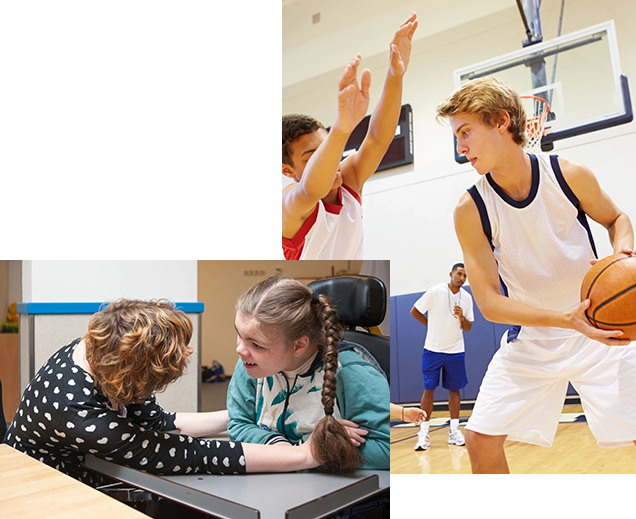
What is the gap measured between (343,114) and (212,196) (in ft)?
3.51

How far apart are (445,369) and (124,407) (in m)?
2.53

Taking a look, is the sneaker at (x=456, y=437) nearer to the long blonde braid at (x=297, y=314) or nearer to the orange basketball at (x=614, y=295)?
the orange basketball at (x=614, y=295)

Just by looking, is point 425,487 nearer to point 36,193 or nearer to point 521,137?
point 521,137

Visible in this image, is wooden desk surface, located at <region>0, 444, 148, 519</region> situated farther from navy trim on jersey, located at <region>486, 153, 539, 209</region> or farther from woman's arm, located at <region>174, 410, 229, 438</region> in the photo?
navy trim on jersey, located at <region>486, 153, 539, 209</region>

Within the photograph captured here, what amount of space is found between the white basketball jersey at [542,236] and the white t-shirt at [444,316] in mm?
1195

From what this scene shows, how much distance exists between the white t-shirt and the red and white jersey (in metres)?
1.03

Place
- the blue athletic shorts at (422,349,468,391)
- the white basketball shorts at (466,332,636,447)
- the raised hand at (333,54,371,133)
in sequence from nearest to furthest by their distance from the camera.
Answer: the white basketball shorts at (466,332,636,447), the raised hand at (333,54,371,133), the blue athletic shorts at (422,349,468,391)

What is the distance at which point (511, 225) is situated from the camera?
2020mm

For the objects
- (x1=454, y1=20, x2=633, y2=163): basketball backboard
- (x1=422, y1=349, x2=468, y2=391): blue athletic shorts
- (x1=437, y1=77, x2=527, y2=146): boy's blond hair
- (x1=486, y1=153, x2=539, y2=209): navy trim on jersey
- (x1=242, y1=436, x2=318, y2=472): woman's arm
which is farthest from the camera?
(x1=422, y1=349, x2=468, y2=391): blue athletic shorts

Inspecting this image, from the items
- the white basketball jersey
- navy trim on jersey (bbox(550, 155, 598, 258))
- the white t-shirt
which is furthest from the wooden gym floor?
navy trim on jersey (bbox(550, 155, 598, 258))

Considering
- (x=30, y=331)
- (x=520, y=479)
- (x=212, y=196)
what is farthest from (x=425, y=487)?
(x=30, y=331)

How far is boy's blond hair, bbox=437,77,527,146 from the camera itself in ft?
7.15

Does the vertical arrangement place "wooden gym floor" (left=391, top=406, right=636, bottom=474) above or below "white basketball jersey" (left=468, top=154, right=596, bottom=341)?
below

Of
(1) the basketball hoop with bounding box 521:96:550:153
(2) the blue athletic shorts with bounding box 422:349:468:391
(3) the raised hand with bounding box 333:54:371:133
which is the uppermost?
(1) the basketball hoop with bounding box 521:96:550:153
